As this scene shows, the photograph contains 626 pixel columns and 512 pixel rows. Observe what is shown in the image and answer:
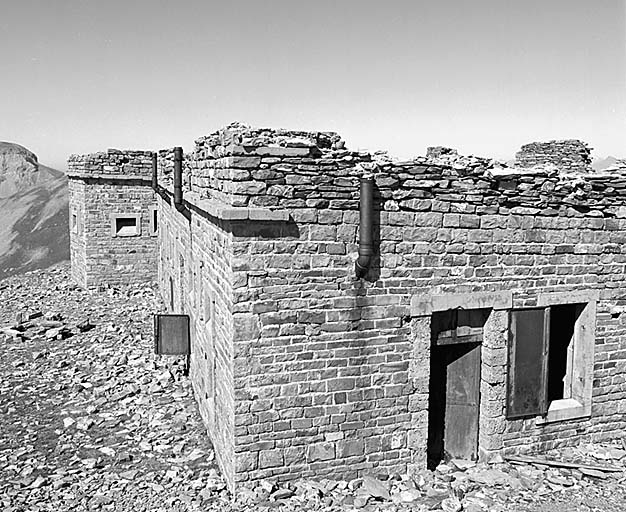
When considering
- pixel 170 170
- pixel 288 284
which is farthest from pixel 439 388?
pixel 170 170

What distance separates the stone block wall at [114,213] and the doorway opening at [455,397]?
13.8 m

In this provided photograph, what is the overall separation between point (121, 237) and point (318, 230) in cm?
1437

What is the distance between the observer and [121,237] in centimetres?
2016

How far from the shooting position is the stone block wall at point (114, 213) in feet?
64.6

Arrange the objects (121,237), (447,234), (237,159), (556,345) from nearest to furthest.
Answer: (237,159) < (447,234) < (556,345) < (121,237)

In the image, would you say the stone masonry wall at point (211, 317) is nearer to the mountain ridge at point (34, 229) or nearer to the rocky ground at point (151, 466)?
the rocky ground at point (151, 466)

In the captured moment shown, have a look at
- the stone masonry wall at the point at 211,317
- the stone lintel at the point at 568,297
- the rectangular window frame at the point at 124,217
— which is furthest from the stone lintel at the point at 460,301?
the rectangular window frame at the point at 124,217

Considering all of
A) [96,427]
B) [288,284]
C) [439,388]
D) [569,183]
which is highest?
[569,183]

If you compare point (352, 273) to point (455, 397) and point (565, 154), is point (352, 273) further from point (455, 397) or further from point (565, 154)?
point (565, 154)

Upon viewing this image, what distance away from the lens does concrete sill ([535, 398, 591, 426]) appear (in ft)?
28.1

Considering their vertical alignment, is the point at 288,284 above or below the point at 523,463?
above

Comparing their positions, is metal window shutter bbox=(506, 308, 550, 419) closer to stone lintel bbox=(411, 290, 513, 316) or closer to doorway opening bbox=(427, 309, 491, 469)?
stone lintel bbox=(411, 290, 513, 316)

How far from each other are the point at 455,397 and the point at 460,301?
4.92ft

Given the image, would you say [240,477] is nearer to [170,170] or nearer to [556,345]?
[556,345]
